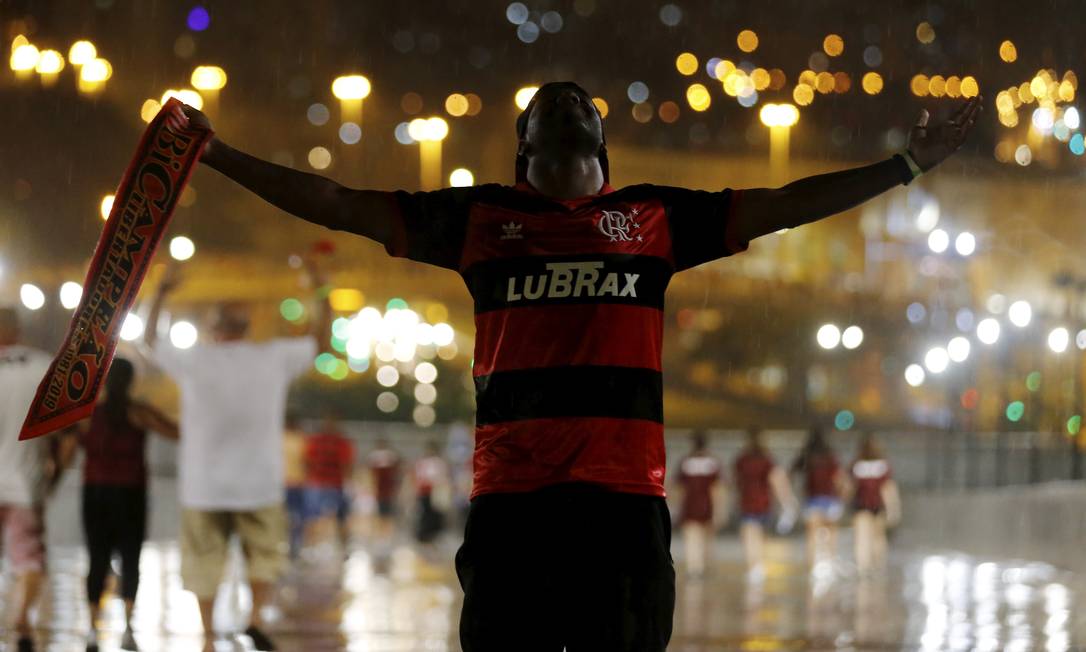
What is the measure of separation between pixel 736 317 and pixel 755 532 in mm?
49906

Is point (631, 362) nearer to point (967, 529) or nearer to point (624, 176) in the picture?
point (967, 529)

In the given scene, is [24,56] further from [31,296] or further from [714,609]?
[714,609]

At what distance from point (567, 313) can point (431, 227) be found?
393mm

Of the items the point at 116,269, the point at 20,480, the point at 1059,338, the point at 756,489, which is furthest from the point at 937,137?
the point at 1059,338

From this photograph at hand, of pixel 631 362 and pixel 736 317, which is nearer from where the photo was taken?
pixel 631 362

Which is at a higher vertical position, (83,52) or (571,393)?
(83,52)

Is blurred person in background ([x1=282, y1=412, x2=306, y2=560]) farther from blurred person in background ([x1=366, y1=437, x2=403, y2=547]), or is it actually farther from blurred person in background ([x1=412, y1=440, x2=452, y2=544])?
blurred person in background ([x1=366, y1=437, x2=403, y2=547])

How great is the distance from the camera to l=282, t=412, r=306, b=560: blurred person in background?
17.9m

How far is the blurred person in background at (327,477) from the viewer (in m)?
18.5

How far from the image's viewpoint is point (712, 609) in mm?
11531

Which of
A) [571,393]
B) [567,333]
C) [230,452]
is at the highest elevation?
[230,452]

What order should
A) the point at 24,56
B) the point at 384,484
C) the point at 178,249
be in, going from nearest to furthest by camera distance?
the point at 178,249 < the point at 384,484 < the point at 24,56

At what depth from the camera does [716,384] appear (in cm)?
6338

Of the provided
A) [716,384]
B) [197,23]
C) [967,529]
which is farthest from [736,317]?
[967,529]
